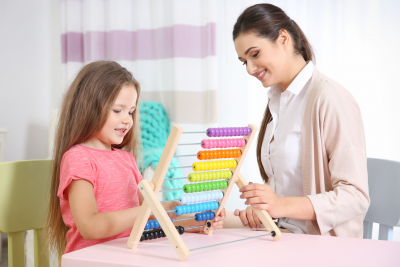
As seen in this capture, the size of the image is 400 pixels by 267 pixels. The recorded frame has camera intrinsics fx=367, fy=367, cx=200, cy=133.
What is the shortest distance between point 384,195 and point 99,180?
0.98 metres

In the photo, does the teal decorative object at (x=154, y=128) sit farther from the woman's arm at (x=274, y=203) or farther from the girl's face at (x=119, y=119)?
the woman's arm at (x=274, y=203)

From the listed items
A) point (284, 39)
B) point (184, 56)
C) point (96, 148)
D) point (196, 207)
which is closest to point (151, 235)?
point (196, 207)

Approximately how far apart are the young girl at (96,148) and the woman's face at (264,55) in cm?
41

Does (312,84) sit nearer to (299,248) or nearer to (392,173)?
(392,173)

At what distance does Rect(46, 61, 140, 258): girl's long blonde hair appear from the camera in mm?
1130

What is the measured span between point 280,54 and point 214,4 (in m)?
1.18

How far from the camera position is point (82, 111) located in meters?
1.14

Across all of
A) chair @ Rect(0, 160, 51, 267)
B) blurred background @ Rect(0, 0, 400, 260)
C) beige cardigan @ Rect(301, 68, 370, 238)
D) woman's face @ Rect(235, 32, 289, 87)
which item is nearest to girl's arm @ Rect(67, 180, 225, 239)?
chair @ Rect(0, 160, 51, 267)

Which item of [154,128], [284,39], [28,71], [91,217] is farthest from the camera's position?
[28,71]

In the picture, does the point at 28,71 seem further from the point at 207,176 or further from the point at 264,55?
the point at 207,176

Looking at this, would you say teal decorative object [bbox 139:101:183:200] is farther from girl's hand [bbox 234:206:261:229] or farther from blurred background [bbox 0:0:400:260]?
girl's hand [bbox 234:206:261:229]

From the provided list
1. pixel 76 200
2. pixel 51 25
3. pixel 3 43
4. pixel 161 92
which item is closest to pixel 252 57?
pixel 76 200

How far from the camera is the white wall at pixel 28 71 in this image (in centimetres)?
289

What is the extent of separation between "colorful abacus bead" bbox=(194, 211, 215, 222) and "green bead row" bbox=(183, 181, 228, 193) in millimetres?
79
